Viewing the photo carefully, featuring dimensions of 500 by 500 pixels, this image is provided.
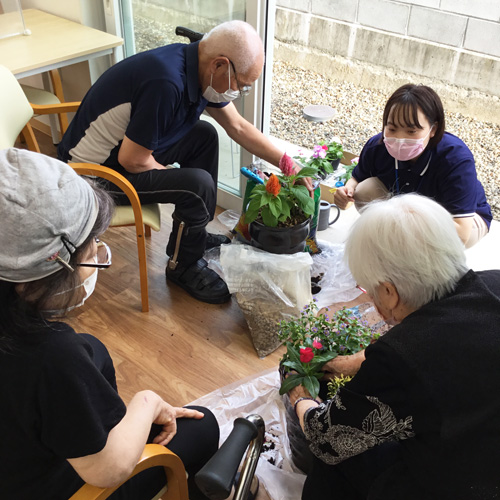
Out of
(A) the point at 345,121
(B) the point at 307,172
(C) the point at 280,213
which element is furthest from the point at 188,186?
(A) the point at 345,121

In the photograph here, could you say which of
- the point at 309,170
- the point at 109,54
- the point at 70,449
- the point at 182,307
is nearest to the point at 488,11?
the point at 309,170

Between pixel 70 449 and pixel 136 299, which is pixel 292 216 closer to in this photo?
pixel 136 299

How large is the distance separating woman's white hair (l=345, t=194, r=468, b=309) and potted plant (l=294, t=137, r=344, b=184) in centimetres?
152

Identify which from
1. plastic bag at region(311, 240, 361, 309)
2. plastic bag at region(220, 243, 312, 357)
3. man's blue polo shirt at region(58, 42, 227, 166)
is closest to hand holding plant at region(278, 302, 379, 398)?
plastic bag at region(220, 243, 312, 357)

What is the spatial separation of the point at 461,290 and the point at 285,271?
3.34ft

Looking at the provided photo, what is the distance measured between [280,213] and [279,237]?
0.32 ft

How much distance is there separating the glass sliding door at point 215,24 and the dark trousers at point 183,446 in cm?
155

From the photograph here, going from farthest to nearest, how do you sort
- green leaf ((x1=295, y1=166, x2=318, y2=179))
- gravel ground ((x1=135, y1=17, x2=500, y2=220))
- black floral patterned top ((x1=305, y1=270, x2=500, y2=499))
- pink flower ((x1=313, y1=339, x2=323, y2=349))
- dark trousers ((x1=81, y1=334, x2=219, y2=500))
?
gravel ground ((x1=135, y1=17, x2=500, y2=220)) < green leaf ((x1=295, y1=166, x2=318, y2=179)) < pink flower ((x1=313, y1=339, x2=323, y2=349)) < dark trousers ((x1=81, y1=334, x2=219, y2=500)) < black floral patterned top ((x1=305, y1=270, x2=500, y2=499))

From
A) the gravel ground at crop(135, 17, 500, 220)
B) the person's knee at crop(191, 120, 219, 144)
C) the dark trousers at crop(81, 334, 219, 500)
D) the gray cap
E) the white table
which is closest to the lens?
the gray cap

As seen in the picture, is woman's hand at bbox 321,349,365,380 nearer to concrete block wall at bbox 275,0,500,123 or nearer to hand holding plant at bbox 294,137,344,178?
hand holding plant at bbox 294,137,344,178

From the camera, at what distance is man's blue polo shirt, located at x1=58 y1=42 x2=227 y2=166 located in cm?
190

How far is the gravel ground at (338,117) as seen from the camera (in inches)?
118

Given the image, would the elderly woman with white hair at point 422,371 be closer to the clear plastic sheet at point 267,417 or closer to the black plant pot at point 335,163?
the clear plastic sheet at point 267,417

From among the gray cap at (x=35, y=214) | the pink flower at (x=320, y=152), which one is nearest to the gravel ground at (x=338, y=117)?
the pink flower at (x=320, y=152)
